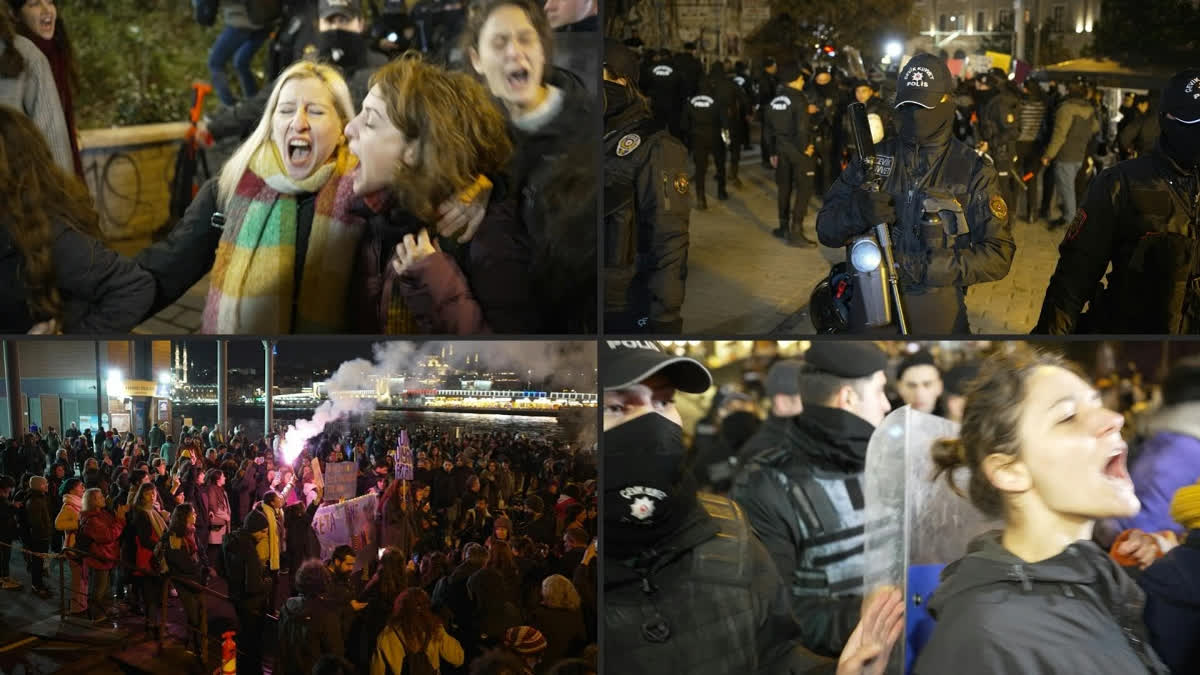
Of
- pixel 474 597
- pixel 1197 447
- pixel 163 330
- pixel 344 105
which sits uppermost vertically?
pixel 344 105

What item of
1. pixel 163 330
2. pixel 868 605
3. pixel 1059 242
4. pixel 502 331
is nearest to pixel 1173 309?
pixel 1059 242

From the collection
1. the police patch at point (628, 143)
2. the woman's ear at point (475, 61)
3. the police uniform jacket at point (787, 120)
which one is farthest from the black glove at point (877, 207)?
the woman's ear at point (475, 61)

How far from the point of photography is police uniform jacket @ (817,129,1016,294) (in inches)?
136

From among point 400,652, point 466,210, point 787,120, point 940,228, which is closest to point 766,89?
point 787,120

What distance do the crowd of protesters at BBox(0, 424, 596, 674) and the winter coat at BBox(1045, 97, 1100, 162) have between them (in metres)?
1.63

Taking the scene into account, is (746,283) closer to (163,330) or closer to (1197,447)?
(1197,447)

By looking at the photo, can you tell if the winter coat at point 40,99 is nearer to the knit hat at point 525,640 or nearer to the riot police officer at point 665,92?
the riot police officer at point 665,92

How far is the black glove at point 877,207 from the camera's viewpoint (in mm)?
3461

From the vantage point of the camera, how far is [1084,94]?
11.8 feet

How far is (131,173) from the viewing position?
387cm

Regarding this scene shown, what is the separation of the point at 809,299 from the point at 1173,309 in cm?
107

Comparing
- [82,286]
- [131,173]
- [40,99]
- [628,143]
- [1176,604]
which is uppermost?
[40,99]

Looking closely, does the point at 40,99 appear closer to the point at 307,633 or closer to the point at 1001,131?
the point at 307,633

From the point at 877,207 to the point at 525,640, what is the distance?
5.43ft
